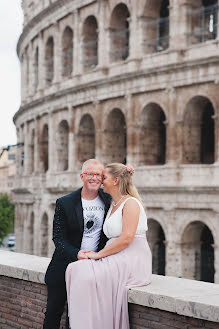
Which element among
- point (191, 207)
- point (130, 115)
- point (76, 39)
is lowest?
point (191, 207)

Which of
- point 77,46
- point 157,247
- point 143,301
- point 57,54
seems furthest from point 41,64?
point 143,301

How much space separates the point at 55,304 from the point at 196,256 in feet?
53.3

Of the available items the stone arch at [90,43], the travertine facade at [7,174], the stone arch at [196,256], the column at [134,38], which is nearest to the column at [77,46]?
the stone arch at [90,43]

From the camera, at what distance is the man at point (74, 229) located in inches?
226

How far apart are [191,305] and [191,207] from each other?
15726 mm

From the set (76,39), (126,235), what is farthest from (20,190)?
(126,235)

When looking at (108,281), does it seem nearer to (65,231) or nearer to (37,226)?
(65,231)

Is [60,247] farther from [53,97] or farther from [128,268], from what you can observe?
[53,97]

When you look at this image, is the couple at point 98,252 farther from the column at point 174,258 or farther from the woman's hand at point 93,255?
the column at point 174,258

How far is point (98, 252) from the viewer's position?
5535 millimetres

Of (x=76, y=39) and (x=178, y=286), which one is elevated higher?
(x=76, y=39)

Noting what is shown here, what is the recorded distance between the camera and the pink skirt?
5344mm

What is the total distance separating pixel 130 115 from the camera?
22.7 m

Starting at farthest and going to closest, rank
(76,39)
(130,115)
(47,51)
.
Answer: (47,51) < (76,39) < (130,115)
